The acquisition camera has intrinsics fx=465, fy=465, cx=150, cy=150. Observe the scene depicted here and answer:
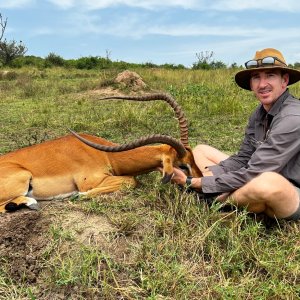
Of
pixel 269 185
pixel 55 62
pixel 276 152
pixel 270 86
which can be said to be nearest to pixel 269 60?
pixel 270 86

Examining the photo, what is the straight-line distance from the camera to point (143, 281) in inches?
138

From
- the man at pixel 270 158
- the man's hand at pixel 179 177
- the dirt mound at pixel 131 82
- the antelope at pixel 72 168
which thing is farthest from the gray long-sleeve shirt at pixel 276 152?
the dirt mound at pixel 131 82

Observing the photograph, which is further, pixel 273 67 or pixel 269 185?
pixel 273 67

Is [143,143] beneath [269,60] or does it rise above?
beneath

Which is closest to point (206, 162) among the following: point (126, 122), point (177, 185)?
point (177, 185)

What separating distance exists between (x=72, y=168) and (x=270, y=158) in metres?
2.38

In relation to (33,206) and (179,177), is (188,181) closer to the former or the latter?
(179,177)

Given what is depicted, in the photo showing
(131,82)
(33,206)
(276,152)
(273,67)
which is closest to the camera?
(276,152)

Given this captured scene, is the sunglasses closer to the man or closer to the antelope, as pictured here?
the man

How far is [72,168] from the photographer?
5.45 metres

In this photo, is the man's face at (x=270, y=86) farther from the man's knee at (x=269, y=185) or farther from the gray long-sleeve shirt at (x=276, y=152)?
the man's knee at (x=269, y=185)

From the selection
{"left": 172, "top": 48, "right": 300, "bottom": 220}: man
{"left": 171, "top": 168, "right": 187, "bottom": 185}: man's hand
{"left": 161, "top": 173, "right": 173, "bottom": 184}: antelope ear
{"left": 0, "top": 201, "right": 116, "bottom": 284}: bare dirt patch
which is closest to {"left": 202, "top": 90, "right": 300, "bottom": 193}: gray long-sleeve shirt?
{"left": 172, "top": 48, "right": 300, "bottom": 220}: man

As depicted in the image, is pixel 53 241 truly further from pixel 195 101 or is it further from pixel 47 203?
pixel 195 101

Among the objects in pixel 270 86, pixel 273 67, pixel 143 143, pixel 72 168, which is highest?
pixel 273 67
